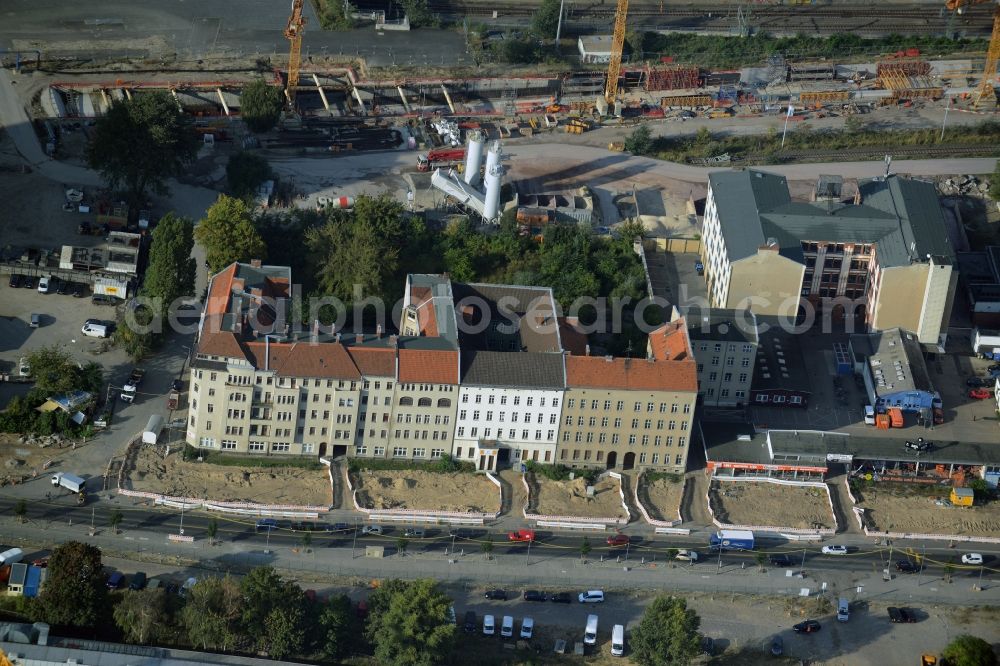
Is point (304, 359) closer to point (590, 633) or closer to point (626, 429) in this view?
point (626, 429)

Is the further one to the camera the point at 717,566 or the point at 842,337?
the point at 842,337

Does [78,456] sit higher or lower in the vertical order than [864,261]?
lower

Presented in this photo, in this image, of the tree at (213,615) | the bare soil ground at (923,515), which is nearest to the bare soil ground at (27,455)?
the tree at (213,615)

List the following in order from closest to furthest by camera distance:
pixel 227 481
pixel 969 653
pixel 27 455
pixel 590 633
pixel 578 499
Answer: pixel 969 653, pixel 590 633, pixel 227 481, pixel 27 455, pixel 578 499

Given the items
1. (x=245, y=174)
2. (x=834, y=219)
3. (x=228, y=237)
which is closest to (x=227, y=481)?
(x=228, y=237)

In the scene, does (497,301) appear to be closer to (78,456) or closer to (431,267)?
(431,267)

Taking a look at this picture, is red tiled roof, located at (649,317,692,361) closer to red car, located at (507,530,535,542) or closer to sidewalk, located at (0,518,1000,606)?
sidewalk, located at (0,518,1000,606)

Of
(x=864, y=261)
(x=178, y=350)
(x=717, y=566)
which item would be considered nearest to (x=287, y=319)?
(x=178, y=350)
